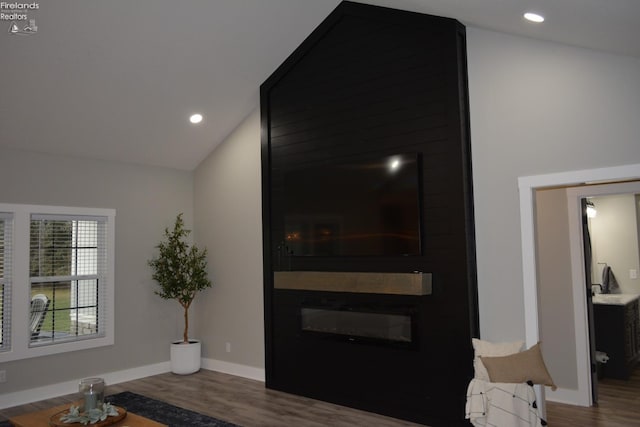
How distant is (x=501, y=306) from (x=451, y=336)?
1.51 feet

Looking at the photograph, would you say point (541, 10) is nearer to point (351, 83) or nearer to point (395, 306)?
point (351, 83)

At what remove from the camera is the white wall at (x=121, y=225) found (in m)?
5.30

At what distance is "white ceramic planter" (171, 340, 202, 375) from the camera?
614cm

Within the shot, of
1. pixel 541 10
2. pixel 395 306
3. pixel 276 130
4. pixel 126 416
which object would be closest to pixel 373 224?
pixel 395 306

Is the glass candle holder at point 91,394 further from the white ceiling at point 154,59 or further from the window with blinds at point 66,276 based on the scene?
the white ceiling at point 154,59

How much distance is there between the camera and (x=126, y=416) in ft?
11.4

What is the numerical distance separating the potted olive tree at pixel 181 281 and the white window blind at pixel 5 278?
4.96 feet

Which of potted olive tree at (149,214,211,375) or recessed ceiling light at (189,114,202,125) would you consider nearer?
recessed ceiling light at (189,114,202,125)

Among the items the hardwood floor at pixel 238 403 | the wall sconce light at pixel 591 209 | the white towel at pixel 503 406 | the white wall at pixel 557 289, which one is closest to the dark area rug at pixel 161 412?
the hardwood floor at pixel 238 403

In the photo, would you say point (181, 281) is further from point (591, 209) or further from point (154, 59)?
point (591, 209)

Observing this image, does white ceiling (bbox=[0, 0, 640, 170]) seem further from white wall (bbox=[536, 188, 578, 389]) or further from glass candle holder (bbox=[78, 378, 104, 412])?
glass candle holder (bbox=[78, 378, 104, 412])

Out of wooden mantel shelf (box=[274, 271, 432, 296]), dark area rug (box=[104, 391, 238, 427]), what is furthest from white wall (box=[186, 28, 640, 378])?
A: dark area rug (box=[104, 391, 238, 427])

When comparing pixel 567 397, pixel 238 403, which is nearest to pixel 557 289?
pixel 567 397

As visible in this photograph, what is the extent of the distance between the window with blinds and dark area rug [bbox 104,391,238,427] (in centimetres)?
95
